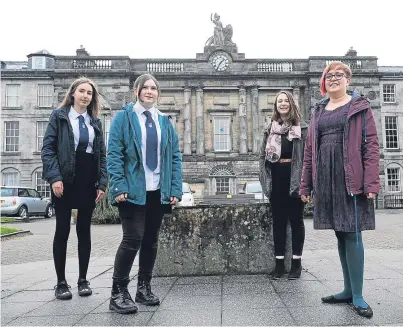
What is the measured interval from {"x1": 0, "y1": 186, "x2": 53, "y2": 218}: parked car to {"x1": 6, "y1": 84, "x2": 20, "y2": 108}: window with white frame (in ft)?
47.7

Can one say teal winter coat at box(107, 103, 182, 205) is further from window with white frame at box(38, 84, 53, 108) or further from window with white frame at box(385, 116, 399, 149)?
window with white frame at box(385, 116, 399, 149)

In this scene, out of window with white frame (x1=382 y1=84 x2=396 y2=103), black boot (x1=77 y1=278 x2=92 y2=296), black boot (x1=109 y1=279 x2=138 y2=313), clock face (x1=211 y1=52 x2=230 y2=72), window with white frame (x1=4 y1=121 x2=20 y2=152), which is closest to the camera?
black boot (x1=109 y1=279 x2=138 y2=313)

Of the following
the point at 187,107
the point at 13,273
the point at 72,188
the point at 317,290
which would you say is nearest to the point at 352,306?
the point at 317,290

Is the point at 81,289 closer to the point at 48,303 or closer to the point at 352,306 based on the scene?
the point at 48,303

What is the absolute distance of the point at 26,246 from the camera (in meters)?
9.22

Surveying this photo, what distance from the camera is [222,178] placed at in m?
29.5

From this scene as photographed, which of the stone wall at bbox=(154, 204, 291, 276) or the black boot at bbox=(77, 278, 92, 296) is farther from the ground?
the stone wall at bbox=(154, 204, 291, 276)

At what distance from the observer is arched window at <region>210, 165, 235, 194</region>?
2919cm

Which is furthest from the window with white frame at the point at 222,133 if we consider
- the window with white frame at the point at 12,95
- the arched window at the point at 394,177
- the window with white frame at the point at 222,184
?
the window with white frame at the point at 12,95

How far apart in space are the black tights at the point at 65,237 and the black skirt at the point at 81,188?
6 centimetres

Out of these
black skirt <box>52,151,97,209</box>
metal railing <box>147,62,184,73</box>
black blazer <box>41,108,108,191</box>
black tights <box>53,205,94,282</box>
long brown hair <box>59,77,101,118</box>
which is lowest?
black tights <box>53,205,94,282</box>

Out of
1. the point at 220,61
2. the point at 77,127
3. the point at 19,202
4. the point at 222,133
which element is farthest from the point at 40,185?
the point at 77,127

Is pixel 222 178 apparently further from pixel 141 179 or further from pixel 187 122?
pixel 141 179

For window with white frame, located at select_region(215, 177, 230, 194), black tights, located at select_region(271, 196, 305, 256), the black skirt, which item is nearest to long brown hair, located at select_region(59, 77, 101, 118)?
the black skirt
